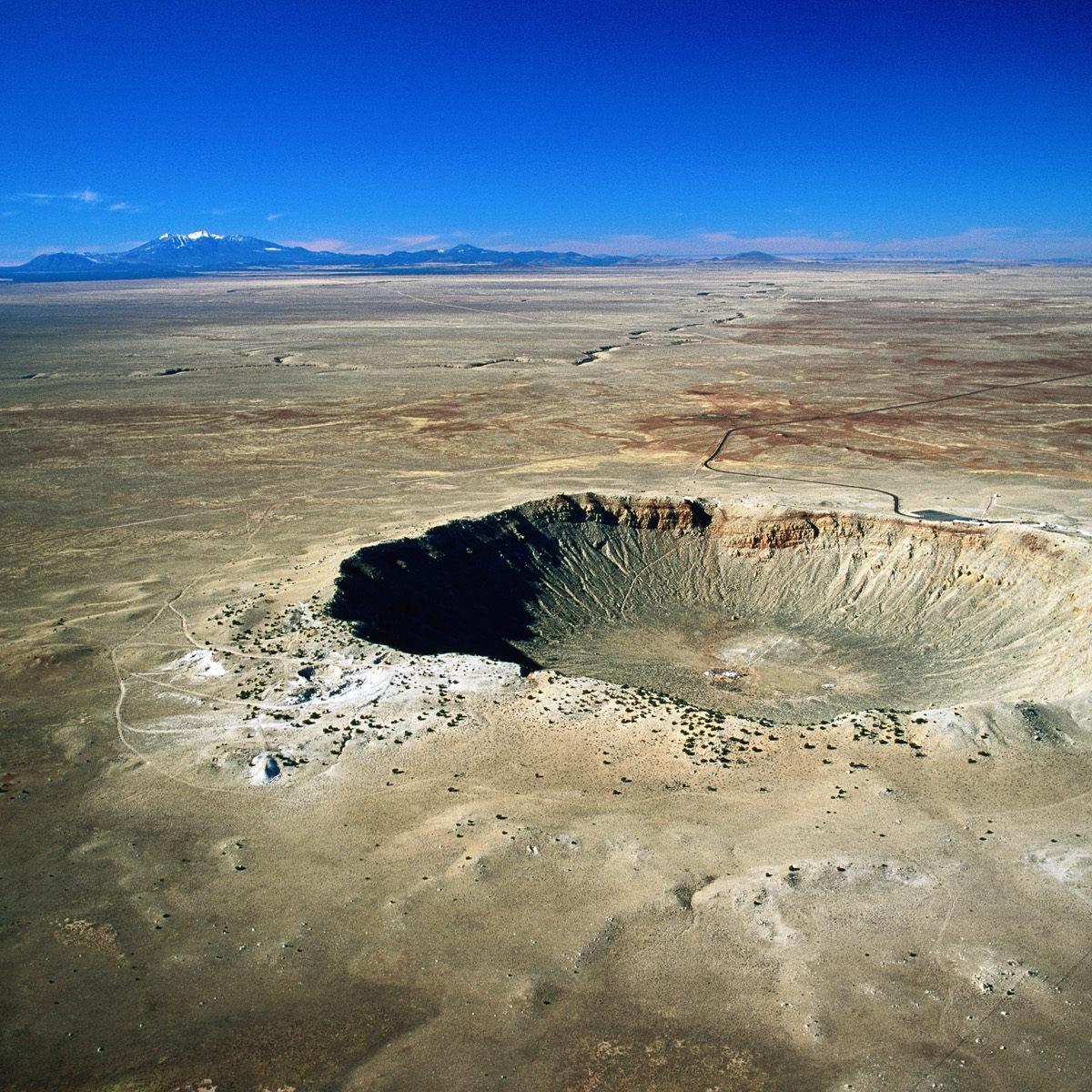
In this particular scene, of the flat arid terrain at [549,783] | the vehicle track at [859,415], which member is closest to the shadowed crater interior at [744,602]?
the flat arid terrain at [549,783]

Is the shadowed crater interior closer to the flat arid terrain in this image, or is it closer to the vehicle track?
the flat arid terrain

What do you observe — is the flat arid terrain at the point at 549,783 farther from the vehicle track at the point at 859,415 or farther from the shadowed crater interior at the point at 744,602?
the vehicle track at the point at 859,415

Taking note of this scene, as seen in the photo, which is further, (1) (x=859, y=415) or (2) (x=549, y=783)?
(1) (x=859, y=415)

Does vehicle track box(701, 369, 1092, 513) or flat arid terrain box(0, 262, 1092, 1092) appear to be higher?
vehicle track box(701, 369, 1092, 513)

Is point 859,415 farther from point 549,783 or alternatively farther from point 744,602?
point 549,783

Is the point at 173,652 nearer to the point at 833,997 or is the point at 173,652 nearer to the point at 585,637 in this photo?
the point at 585,637

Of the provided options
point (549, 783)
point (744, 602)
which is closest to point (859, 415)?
point (744, 602)

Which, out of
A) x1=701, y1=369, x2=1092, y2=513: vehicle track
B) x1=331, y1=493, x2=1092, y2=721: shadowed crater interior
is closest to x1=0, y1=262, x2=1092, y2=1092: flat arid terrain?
x1=331, y1=493, x2=1092, y2=721: shadowed crater interior
